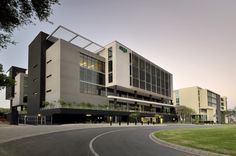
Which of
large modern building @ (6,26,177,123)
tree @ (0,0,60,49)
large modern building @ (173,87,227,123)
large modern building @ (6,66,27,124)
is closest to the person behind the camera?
tree @ (0,0,60,49)

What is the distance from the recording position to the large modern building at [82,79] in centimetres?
6806

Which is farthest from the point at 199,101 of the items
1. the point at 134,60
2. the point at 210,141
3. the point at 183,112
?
the point at 210,141

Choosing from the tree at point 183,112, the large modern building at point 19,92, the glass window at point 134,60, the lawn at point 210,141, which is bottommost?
the tree at point 183,112

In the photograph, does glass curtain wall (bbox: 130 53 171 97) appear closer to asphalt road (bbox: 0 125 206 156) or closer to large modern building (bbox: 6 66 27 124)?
large modern building (bbox: 6 66 27 124)

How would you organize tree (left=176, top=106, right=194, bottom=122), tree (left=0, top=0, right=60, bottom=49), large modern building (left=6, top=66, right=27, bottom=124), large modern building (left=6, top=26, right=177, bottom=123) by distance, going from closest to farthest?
→ tree (left=0, top=0, right=60, bottom=49)
large modern building (left=6, top=26, right=177, bottom=123)
large modern building (left=6, top=66, right=27, bottom=124)
tree (left=176, top=106, right=194, bottom=122)

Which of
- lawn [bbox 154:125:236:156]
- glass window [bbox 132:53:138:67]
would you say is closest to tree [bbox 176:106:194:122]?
glass window [bbox 132:53:138:67]

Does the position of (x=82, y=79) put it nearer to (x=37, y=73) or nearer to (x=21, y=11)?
(x=37, y=73)

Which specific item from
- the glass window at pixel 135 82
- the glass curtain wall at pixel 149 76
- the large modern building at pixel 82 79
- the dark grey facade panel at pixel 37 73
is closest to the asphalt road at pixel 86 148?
the large modern building at pixel 82 79

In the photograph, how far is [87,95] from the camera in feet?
246

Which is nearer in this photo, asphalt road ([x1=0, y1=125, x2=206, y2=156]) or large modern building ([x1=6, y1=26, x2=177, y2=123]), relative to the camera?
asphalt road ([x1=0, y1=125, x2=206, y2=156])

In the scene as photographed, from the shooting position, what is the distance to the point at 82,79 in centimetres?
7506

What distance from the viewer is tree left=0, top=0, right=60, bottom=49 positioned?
39.0 ft

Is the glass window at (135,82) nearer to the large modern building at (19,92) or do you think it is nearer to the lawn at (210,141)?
the large modern building at (19,92)

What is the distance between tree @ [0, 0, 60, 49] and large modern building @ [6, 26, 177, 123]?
50.1 m
